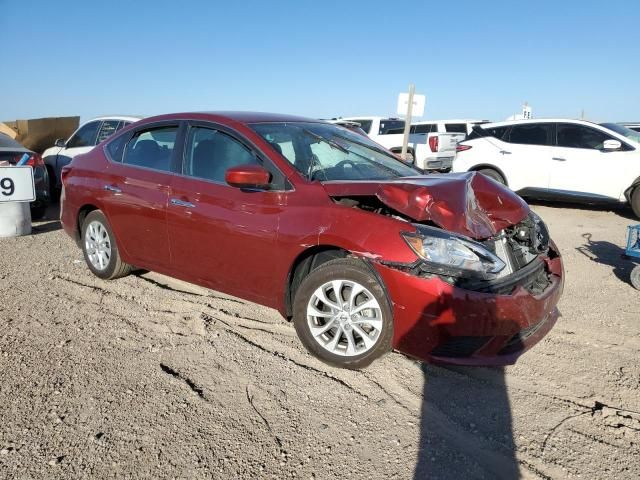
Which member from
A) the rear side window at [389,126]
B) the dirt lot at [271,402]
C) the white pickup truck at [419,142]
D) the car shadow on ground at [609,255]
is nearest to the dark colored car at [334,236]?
the dirt lot at [271,402]

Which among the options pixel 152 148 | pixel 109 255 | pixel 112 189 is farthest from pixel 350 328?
pixel 109 255

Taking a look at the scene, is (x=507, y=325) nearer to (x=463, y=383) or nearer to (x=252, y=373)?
(x=463, y=383)

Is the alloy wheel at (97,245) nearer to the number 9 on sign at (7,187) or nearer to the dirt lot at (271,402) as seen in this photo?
the dirt lot at (271,402)

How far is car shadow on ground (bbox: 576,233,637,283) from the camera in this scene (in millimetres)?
5668

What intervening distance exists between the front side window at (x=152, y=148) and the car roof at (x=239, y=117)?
12 cm

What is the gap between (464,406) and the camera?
297 cm

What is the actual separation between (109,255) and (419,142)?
11.6m

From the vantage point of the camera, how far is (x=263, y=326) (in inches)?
159

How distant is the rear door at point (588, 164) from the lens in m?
8.83

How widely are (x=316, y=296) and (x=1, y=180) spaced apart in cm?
537

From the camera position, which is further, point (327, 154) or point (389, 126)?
point (389, 126)

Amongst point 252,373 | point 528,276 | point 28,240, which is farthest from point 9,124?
point 528,276

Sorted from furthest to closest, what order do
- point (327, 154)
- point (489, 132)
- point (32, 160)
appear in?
point (489, 132)
point (32, 160)
point (327, 154)

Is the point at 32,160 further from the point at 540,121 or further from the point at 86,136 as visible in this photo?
the point at 540,121
